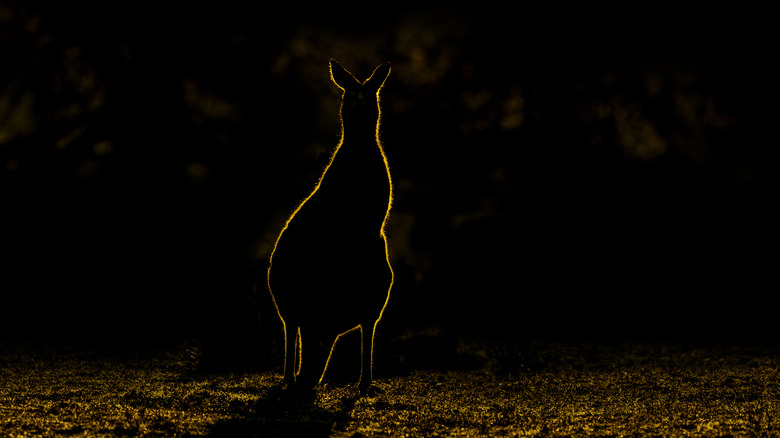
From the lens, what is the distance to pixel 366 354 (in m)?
4.86

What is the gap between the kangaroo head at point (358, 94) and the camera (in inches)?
175

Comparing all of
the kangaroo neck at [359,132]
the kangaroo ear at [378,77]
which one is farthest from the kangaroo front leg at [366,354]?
the kangaroo ear at [378,77]

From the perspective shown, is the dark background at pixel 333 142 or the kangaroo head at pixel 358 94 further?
the dark background at pixel 333 142

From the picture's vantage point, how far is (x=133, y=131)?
7.83 m

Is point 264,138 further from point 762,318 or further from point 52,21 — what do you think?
point 762,318

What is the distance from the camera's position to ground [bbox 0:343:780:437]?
14.5 ft

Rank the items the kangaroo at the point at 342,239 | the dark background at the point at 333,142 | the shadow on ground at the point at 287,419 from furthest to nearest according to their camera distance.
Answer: the dark background at the point at 333,142
the kangaroo at the point at 342,239
the shadow on ground at the point at 287,419

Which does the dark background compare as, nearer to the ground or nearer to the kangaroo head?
the ground

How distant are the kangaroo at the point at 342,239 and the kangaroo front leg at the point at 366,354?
13 cm

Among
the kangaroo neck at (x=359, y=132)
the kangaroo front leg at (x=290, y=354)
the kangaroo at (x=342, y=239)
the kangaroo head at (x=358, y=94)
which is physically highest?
the kangaroo head at (x=358, y=94)

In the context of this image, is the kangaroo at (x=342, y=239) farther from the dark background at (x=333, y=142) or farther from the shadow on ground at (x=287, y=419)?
the dark background at (x=333, y=142)

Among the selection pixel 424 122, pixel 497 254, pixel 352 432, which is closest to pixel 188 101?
pixel 424 122

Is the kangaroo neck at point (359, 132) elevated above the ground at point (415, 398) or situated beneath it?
elevated above

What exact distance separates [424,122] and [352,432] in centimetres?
418
